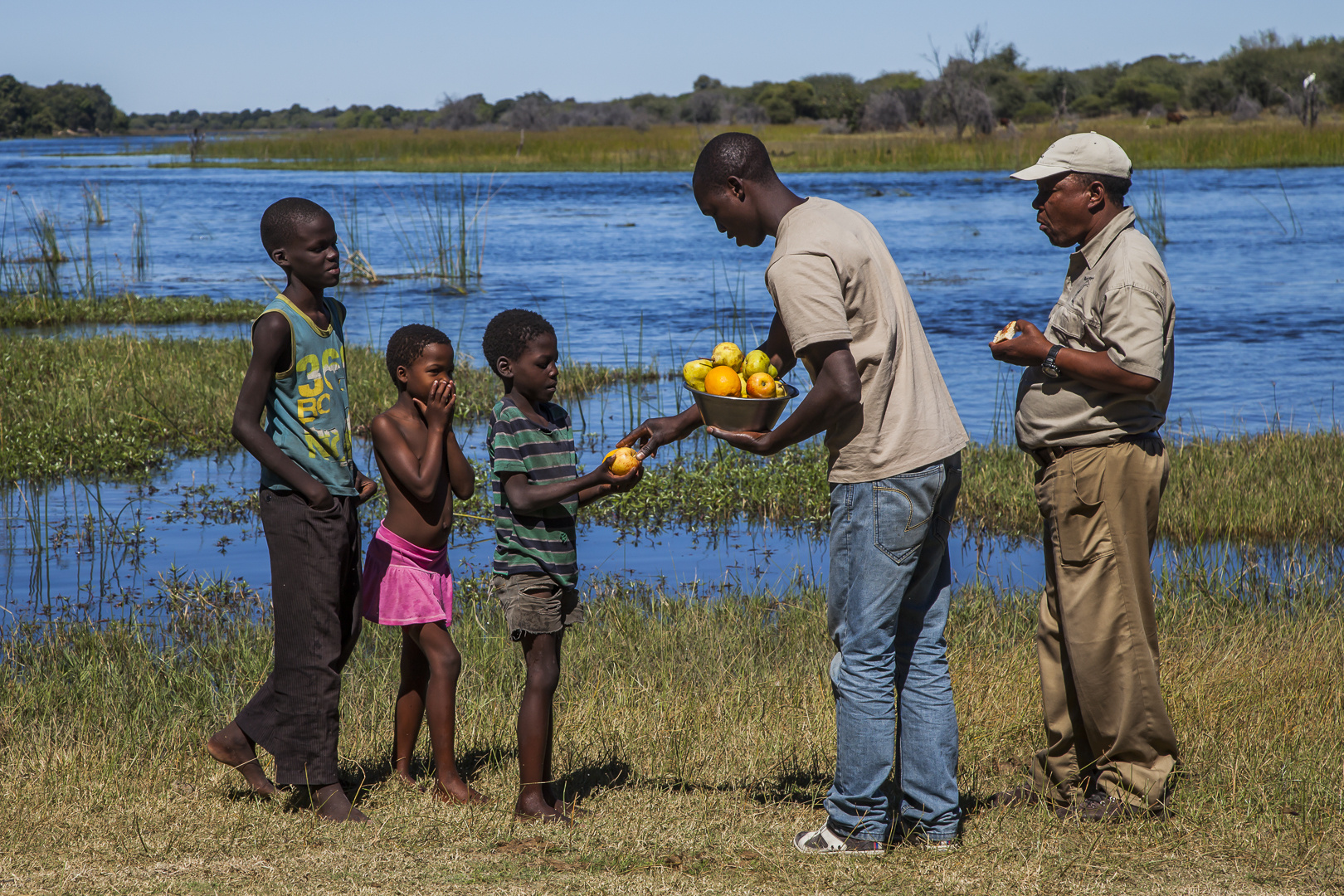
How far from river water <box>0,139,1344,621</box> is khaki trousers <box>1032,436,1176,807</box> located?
3.80 meters

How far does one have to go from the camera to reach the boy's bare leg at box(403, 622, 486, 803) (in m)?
4.02

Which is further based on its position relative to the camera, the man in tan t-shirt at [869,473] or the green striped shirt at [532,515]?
the green striped shirt at [532,515]

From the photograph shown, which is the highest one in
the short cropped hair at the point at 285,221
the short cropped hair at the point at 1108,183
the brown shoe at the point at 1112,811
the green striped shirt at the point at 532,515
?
the short cropped hair at the point at 1108,183

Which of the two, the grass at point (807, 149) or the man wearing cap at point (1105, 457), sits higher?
the grass at point (807, 149)

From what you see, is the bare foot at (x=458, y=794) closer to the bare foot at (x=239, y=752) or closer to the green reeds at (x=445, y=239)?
the bare foot at (x=239, y=752)

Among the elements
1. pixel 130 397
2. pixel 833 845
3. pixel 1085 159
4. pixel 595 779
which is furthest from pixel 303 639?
pixel 130 397

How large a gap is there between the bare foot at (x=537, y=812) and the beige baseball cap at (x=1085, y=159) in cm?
260

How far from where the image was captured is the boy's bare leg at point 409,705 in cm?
419

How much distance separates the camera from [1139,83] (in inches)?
2687

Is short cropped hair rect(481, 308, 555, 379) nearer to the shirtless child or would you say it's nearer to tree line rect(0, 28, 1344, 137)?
the shirtless child

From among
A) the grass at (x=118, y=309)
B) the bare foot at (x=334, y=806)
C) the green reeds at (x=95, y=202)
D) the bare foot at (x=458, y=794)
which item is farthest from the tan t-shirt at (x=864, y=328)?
the green reeds at (x=95, y=202)

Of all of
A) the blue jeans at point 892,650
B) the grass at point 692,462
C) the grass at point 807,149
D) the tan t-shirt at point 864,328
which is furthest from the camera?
the grass at point 807,149

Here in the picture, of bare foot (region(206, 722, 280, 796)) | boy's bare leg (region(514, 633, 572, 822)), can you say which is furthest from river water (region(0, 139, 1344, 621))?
boy's bare leg (region(514, 633, 572, 822))

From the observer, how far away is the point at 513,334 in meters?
3.85
